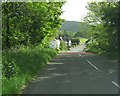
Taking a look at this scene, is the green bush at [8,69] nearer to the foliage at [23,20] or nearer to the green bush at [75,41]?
the foliage at [23,20]

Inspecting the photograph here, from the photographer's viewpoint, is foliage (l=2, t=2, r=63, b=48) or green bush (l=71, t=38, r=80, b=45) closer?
foliage (l=2, t=2, r=63, b=48)

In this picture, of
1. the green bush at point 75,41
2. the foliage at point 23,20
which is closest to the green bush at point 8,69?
the foliage at point 23,20

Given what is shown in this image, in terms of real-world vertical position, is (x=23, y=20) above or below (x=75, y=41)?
above

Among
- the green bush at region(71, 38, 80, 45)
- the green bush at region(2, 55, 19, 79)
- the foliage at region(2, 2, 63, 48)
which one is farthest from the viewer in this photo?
the green bush at region(71, 38, 80, 45)

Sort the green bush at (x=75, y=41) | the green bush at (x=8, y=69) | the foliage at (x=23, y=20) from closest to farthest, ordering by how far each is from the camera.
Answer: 1. the green bush at (x=8, y=69)
2. the foliage at (x=23, y=20)
3. the green bush at (x=75, y=41)

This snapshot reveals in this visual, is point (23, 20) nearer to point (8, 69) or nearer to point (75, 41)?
point (8, 69)

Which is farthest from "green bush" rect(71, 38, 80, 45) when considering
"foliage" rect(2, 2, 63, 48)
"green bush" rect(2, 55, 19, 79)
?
"green bush" rect(2, 55, 19, 79)

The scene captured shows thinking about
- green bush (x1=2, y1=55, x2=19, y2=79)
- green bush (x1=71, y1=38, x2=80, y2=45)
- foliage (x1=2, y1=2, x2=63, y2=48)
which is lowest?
green bush (x1=71, y1=38, x2=80, y2=45)

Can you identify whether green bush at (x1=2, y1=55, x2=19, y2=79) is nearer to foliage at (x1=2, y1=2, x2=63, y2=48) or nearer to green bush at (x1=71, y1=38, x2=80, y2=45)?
foliage at (x1=2, y1=2, x2=63, y2=48)

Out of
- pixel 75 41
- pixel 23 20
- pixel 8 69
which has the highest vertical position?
pixel 23 20

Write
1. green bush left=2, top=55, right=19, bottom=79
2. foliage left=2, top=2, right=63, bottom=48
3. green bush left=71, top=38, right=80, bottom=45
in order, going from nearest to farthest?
green bush left=2, top=55, right=19, bottom=79
foliage left=2, top=2, right=63, bottom=48
green bush left=71, top=38, right=80, bottom=45

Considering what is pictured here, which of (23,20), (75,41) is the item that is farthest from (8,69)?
(75,41)

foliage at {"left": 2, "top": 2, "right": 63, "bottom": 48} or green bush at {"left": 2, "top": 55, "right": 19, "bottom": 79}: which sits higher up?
foliage at {"left": 2, "top": 2, "right": 63, "bottom": 48}

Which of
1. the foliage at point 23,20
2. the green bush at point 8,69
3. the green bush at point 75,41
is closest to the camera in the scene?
the green bush at point 8,69
